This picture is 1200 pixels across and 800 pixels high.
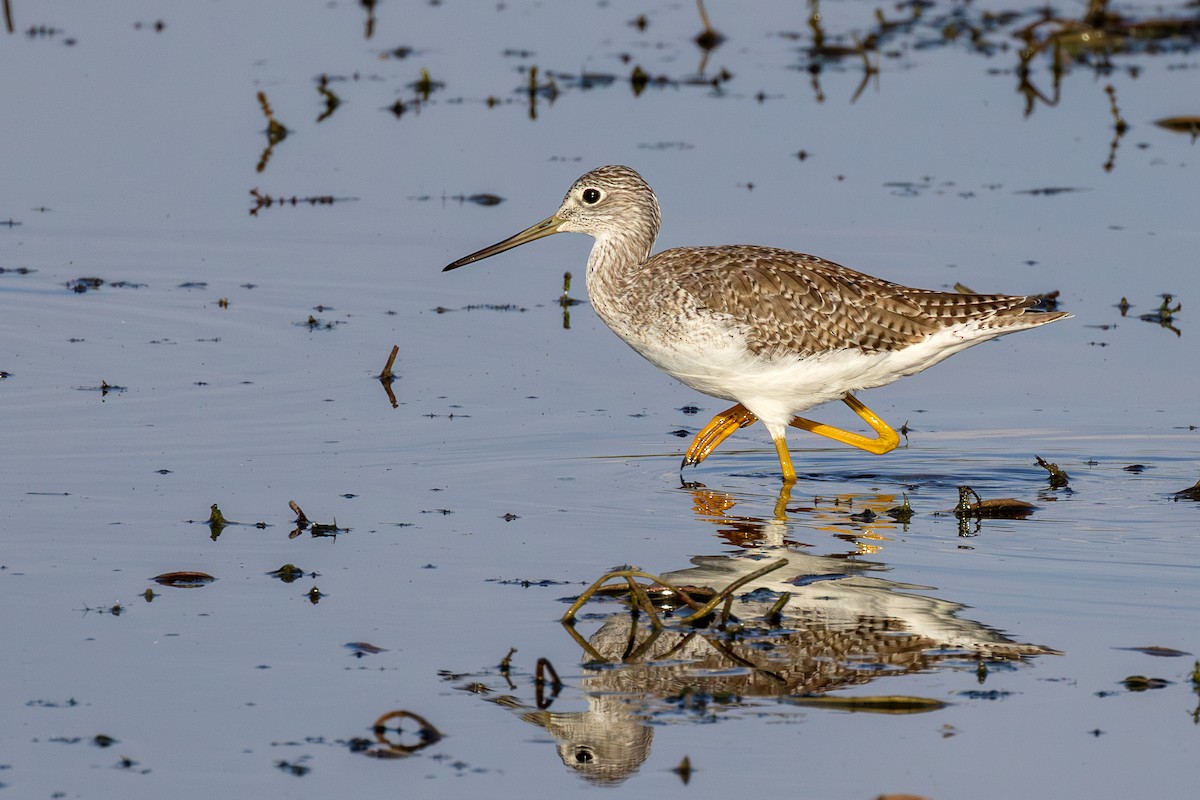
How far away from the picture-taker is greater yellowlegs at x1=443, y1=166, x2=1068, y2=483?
11039 mm

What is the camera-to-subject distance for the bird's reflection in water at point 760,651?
7.39 meters

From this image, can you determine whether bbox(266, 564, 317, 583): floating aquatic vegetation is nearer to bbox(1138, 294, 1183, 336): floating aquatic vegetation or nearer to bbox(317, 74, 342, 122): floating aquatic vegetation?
bbox(1138, 294, 1183, 336): floating aquatic vegetation

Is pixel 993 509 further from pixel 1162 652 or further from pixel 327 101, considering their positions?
pixel 327 101

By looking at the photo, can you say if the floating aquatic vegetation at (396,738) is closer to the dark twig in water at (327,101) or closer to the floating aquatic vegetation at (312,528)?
the floating aquatic vegetation at (312,528)

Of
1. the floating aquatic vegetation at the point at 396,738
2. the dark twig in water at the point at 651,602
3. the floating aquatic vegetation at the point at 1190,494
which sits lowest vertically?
the floating aquatic vegetation at the point at 396,738

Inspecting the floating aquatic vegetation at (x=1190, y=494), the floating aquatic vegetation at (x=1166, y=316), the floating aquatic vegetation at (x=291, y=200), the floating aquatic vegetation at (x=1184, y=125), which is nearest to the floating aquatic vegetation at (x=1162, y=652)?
the floating aquatic vegetation at (x=1190, y=494)

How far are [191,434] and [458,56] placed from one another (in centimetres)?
1129

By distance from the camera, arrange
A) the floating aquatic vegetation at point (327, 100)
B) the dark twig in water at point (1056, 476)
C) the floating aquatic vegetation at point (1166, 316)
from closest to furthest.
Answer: the dark twig in water at point (1056, 476), the floating aquatic vegetation at point (1166, 316), the floating aquatic vegetation at point (327, 100)

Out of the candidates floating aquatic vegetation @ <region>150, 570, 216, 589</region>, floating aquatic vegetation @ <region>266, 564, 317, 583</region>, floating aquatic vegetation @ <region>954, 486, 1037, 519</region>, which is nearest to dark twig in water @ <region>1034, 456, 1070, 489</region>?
floating aquatic vegetation @ <region>954, 486, 1037, 519</region>

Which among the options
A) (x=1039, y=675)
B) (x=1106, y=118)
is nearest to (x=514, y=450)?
(x=1039, y=675)

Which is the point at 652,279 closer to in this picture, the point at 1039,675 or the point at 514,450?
the point at 514,450

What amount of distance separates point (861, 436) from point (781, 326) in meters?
1.22

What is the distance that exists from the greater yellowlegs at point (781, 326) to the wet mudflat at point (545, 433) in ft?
1.77

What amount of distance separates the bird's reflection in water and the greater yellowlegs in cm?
161
